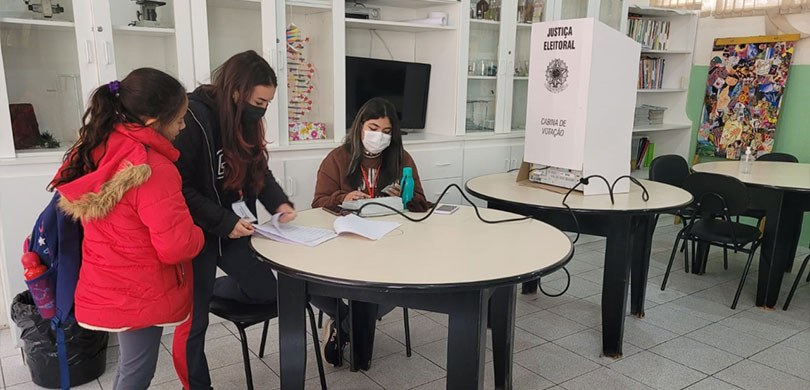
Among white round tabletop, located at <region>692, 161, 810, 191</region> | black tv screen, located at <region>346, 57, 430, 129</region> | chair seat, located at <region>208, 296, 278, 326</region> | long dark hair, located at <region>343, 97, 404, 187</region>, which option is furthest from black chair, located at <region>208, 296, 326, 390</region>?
white round tabletop, located at <region>692, 161, 810, 191</region>

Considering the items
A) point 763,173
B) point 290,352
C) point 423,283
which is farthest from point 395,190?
point 763,173

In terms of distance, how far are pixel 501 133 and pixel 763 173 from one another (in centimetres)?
163

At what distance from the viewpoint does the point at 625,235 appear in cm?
246

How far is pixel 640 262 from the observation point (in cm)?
303

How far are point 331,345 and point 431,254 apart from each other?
99 cm

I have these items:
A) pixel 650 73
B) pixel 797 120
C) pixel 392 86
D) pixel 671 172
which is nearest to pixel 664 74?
pixel 650 73

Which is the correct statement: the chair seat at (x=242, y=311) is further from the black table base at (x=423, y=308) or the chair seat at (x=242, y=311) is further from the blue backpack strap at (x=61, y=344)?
the blue backpack strap at (x=61, y=344)

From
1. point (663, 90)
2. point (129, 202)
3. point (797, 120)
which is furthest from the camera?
point (663, 90)

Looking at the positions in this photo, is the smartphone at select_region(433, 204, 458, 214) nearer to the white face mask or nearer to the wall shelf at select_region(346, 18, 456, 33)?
the white face mask

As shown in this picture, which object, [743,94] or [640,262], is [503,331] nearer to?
[640,262]

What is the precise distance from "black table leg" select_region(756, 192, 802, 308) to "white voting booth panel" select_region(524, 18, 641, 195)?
111 cm

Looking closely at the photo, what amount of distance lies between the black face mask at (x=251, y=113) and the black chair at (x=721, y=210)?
2574mm

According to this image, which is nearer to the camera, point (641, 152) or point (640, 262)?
point (640, 262)

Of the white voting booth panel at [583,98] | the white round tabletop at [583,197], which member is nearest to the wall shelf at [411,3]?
the white voting booth panel at [583,98]
